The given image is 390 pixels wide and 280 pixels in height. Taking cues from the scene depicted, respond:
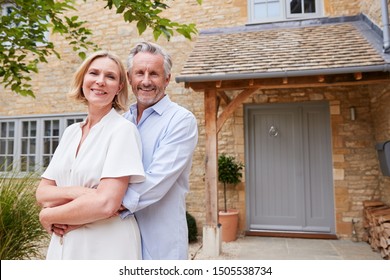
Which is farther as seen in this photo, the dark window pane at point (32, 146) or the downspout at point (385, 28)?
the dark window pane at point (32, 146)

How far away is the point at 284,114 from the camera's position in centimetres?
570

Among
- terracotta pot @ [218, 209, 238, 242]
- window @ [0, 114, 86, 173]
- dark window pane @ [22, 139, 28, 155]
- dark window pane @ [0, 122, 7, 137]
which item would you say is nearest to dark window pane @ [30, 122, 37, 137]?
window @ [0, 114, 86, 173]

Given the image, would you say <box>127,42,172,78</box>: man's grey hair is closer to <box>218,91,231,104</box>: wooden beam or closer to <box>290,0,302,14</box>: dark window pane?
<box>218,91,231,104</box>: wooden beam

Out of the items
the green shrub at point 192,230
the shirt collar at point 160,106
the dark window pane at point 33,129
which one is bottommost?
the green shrub at point 192,230

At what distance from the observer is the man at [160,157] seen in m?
1.26

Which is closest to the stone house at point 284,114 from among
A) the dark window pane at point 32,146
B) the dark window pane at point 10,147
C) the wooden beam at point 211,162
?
the wooden beam at point 211,162

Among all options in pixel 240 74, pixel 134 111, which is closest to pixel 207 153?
pixel 240 74

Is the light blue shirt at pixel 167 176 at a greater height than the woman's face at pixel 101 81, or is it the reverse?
the woman's face at pixel 101 81

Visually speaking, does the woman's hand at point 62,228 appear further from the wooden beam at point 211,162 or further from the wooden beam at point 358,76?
the wooden beam at point 358,76

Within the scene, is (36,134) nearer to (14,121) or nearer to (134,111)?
(14,121)

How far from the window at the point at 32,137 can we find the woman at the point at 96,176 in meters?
5.61

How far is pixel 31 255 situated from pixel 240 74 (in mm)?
3212

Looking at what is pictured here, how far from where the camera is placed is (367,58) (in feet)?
13.5
